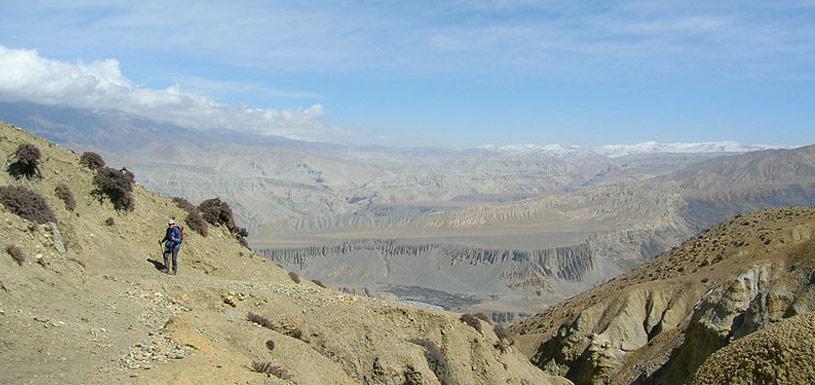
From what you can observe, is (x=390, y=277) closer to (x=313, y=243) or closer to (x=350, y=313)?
(x=313, y=243)

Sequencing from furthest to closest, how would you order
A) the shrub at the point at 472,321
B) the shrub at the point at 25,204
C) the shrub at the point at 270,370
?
the shrub at the point at 472,321 → the shrub at the point at 25,204 → the shrub at the point at 270,370

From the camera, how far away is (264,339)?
19.2 meters

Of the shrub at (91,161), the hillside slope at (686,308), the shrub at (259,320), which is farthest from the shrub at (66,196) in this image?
the hillside slope at (686,308)

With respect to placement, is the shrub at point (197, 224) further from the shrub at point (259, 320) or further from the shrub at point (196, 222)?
the shrub at point (259, 320)

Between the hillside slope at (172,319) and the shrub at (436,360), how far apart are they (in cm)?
8

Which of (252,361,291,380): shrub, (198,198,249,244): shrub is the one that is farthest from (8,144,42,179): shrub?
(252,361,291,380): shrub

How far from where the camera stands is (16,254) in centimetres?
1653

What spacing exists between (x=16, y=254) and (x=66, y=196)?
878 centimetres

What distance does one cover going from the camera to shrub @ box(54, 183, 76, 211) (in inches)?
966

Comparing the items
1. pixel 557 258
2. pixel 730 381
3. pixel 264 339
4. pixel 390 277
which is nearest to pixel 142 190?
pixel 264 339

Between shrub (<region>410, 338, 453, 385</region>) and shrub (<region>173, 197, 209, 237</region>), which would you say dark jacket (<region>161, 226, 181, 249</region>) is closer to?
shrub (<region>173, 197, 209, 237</region>)

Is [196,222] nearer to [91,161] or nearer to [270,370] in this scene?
[91,161]

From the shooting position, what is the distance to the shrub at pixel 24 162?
79.5ft

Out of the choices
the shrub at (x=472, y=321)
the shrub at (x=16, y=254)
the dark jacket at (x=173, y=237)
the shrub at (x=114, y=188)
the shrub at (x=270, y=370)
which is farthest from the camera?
the shrub at (x=472, y=321)
